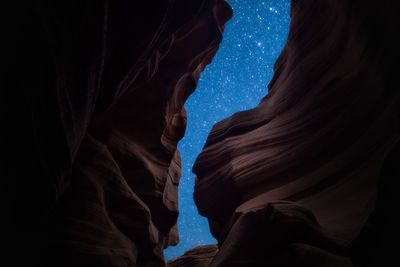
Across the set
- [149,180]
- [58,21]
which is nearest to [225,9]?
[149,180]

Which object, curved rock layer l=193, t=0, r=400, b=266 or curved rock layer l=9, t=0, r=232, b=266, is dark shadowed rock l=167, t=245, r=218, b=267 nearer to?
curved rock layer l=193, t=0, r=400, b=266

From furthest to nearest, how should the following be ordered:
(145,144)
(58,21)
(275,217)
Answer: (145,144)
(275,217)
(58,21)

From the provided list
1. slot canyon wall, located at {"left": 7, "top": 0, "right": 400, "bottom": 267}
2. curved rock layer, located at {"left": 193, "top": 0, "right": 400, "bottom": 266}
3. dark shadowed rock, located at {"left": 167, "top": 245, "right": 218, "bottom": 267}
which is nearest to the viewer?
slot canyon wall, located at {"left": 7, "top": 0, "right": 400, "bottom": 267}

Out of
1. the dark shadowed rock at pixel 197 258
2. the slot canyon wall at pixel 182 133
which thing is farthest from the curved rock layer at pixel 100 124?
the dark shadowed rock at pixel 197 258

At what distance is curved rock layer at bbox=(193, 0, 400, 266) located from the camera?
7.45 metres

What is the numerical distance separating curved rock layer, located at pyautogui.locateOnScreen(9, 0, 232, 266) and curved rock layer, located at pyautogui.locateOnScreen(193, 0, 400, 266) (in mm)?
2382

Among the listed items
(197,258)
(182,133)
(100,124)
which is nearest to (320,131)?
(182,133)

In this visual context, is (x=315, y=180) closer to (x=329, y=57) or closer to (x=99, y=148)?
(x=329, y=57)

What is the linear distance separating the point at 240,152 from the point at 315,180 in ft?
11.6

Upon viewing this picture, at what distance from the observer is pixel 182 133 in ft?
42.9

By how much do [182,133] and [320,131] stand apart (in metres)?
5.78

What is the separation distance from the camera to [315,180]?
914 cm

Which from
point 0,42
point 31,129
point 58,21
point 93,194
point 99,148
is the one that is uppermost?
point 58,21

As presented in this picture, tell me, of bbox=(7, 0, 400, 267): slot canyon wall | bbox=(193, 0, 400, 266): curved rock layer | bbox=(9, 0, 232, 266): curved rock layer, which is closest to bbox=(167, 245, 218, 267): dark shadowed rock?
bbox=(7, 0, 400, 267): slot canyon wall
